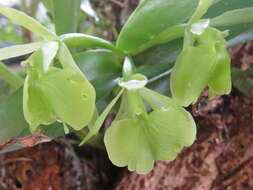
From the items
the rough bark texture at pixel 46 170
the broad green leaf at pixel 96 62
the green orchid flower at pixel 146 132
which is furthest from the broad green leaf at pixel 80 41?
the rough bark texture at pixel 46 170

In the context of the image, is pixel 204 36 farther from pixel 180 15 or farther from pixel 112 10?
pixel 112 10

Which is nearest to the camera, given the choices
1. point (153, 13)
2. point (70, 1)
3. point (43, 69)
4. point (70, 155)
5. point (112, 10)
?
point (43, 69)

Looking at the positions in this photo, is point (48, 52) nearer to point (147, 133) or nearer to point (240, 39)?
point (147, 133)

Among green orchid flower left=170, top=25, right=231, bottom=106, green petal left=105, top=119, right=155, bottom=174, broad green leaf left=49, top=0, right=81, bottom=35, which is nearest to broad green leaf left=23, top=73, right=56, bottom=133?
green petal left=105, top=119, right=155, bottom=174

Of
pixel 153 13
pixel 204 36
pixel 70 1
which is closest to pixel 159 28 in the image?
pixel 153 13

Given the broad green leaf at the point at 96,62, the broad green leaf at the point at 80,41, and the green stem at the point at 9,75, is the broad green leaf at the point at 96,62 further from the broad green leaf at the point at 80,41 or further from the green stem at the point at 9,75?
the green stem at the point at 9,75

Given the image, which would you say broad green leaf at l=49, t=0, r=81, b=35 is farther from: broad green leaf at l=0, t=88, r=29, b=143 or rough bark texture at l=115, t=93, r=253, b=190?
rough bark texture at l=115, t=93, r=253, b=190
